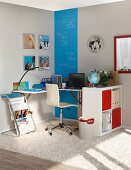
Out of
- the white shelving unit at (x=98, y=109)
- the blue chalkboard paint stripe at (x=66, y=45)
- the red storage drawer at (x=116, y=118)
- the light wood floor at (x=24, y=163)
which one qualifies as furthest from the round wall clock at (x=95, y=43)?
the light wood floor at (x=24, y=163)

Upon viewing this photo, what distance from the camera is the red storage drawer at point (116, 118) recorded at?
5.75 m

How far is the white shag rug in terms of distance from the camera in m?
3.99

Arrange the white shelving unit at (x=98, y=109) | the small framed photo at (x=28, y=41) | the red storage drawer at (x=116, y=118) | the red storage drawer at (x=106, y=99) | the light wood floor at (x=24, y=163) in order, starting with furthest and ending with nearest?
the small framed photo at (x=28, y=41), the red storage drawer at (x=116, y=118), the red storage drawer at (x=106, y=99), the white shelving unit at (x=98, y=109), the light wood floor at (x=24, y=163)

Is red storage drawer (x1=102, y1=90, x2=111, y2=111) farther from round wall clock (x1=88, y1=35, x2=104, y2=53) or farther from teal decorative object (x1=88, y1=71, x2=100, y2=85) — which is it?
round wall clock (x1=88, y1=35, x2=104, y2=53)

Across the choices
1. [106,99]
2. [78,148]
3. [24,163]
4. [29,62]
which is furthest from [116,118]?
[24,163]

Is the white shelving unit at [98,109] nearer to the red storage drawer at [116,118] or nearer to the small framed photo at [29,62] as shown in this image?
the red storage drawer at [116,118]

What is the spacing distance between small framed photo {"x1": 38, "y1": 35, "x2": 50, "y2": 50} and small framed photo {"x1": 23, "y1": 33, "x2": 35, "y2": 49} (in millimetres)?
233

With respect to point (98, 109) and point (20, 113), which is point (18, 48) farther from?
point (98, 109)

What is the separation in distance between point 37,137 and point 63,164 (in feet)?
4.73

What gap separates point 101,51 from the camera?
6148 mm

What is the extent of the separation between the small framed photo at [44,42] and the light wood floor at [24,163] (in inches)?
113

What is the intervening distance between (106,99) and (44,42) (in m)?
2.06

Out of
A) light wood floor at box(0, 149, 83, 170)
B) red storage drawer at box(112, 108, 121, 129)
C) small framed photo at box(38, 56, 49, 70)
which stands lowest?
light wood floor at box(0, 149, 83, 170)

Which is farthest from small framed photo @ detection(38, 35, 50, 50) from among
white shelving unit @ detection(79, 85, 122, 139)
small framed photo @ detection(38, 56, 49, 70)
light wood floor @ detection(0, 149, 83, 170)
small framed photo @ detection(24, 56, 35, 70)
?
light wood floor @ detection(0, 149, 83, 170)
